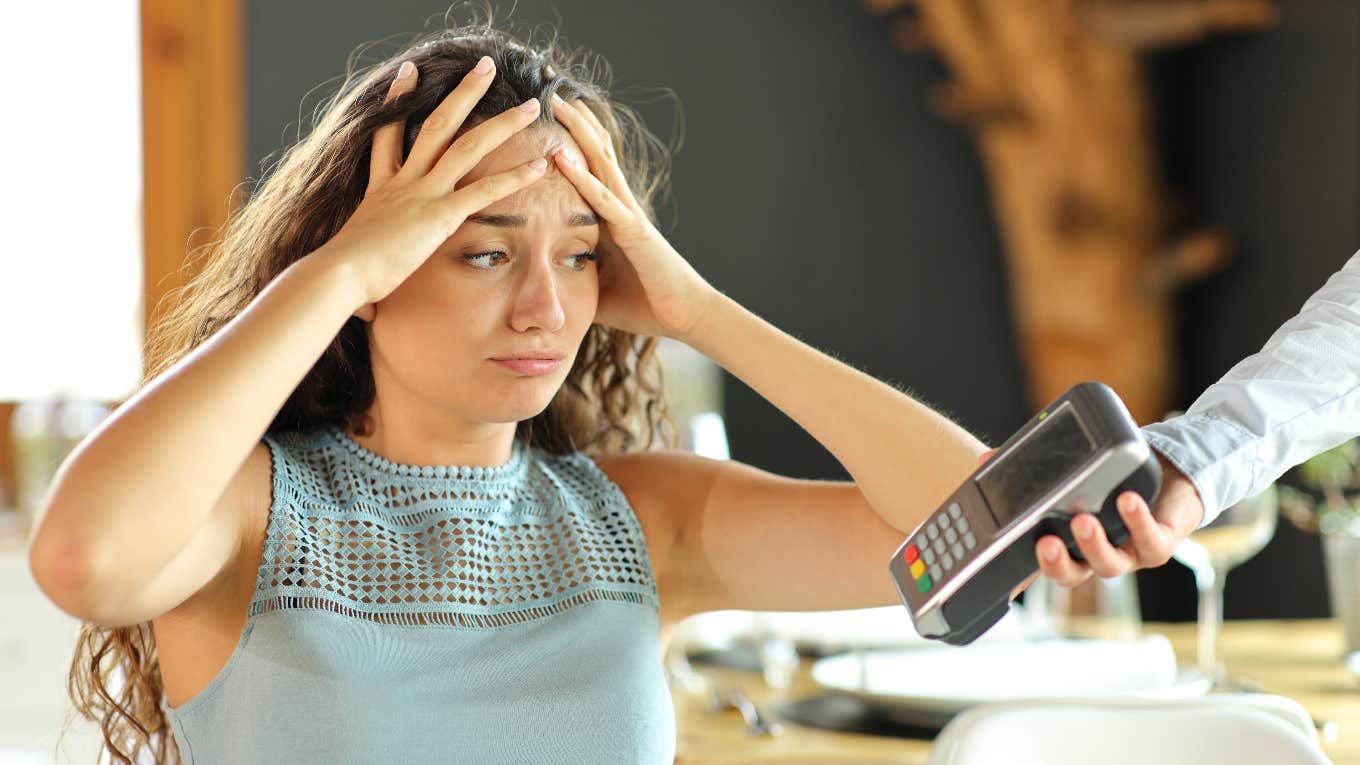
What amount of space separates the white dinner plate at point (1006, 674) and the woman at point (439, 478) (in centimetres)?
16

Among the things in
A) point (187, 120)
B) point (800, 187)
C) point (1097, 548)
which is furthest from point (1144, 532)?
point (187, 120)

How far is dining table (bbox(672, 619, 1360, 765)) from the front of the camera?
1.32 metres

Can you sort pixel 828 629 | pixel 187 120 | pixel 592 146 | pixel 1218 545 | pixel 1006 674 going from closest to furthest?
pixel 592 146 → pixel 1006 674 → pixel 1218 545 → pixel 828 629 → pixel 187 120

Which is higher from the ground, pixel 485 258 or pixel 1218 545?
pixel 485 258

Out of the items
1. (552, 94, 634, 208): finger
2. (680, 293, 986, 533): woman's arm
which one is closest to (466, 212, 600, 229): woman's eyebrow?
(552, 94, 634, 208): finger

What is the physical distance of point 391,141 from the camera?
4.03ft

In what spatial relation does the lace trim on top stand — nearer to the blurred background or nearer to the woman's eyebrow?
the woman's eyebrow

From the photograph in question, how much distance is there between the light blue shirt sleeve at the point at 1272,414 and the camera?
1.01 m

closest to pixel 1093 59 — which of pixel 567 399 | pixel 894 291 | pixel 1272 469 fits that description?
pixel 894 291

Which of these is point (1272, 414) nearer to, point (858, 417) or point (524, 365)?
point (858, 417)

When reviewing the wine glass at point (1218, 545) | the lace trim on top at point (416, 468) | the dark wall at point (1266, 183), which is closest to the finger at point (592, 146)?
the lace trim on top at point (416, 468)

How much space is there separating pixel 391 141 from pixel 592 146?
0.17 meters

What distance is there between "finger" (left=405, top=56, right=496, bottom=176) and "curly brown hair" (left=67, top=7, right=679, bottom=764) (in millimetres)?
25

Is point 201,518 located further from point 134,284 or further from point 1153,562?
point 134,284
